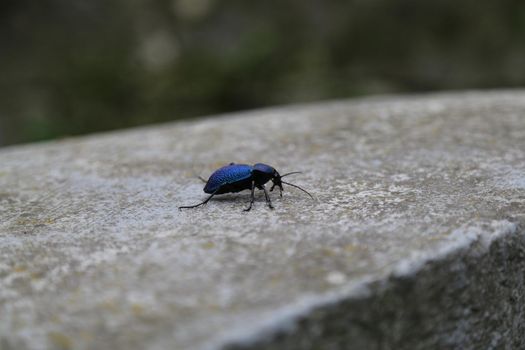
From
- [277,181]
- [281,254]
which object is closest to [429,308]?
[281,254]

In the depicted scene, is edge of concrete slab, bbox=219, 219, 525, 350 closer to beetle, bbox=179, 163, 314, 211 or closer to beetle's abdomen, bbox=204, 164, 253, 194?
beetle, bbox=179, 163, 314, 211

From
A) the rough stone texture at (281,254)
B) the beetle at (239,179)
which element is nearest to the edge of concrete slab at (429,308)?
the rough stone texture at (281,254)


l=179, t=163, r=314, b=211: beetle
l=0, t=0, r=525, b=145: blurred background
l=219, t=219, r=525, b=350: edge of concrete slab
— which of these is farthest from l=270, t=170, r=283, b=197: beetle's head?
l=0, t=0, r=525, b=145: blurred background

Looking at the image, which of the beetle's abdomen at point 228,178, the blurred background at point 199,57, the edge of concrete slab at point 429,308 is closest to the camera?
the edge of concrete slab at point 429,308

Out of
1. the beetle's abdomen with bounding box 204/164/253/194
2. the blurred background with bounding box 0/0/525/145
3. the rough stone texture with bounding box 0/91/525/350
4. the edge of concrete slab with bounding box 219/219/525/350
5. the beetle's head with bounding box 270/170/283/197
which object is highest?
the blurred background with bounding box 0/0/525/145

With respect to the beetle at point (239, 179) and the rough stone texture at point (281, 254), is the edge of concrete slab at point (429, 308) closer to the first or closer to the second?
the rough stone texture at point (281, 254)

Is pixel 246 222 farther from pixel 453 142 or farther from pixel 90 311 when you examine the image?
pixel 453 142
